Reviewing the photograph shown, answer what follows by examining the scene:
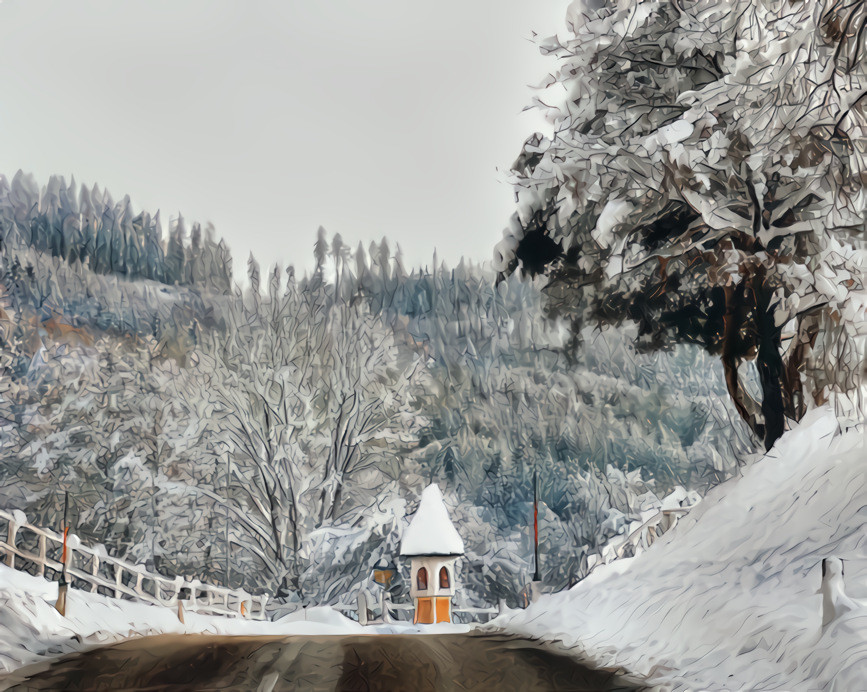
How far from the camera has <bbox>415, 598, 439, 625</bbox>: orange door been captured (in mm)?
22875

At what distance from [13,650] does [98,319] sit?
26659 mm

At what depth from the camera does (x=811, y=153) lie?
1372 cm

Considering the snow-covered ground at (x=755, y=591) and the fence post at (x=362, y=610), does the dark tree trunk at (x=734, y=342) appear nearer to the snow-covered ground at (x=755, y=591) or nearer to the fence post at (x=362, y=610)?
the snow-covered ground at (x=755, y=591)

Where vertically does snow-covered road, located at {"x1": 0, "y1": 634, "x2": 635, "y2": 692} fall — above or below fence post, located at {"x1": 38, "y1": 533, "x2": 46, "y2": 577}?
below

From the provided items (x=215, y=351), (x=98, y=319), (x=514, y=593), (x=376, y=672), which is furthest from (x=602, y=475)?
(x=376, y=672)

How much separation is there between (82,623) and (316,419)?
640 inches

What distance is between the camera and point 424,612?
22953 millimetres

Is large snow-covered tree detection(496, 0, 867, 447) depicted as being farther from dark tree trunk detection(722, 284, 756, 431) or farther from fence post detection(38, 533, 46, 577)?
fence post detection(38, 533, 46, 577)

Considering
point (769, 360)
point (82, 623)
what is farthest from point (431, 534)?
point (769, 360)

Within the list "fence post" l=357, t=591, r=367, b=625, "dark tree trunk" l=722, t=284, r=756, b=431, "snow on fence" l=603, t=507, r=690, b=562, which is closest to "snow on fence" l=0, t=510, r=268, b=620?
"fence post" l=357, t=591, r=367, b=625

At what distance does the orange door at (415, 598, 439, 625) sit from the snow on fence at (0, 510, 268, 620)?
517 centimetres

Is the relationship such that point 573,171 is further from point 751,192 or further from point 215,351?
point 215,351

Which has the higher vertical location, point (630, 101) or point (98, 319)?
point (98, 319)

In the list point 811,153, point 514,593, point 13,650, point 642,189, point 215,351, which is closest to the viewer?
point 13,650
